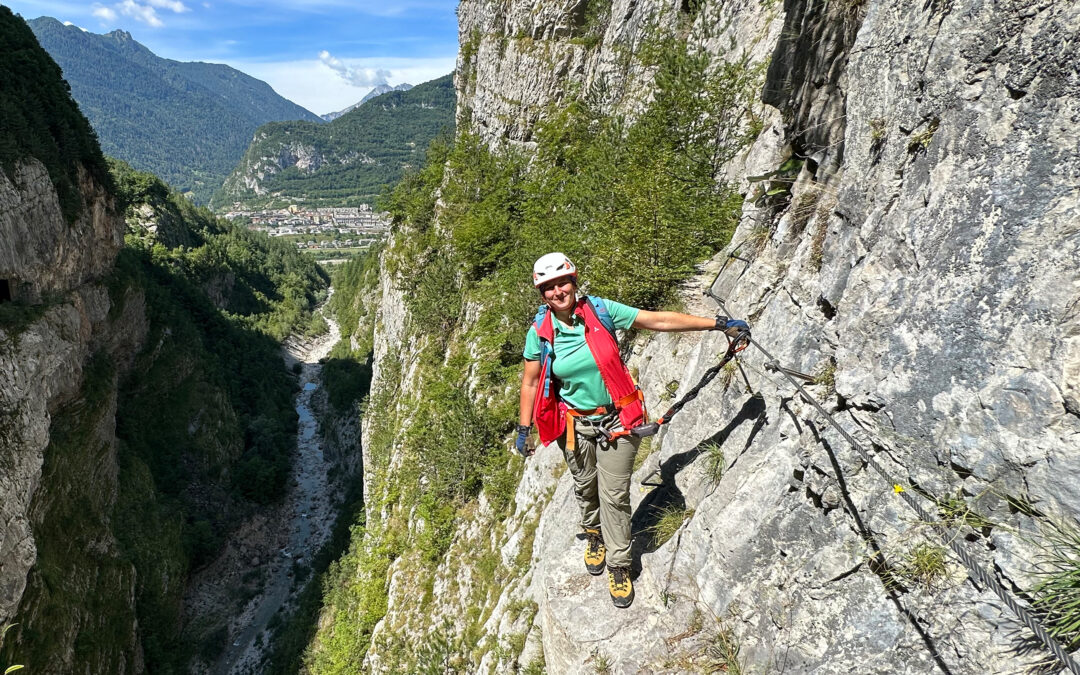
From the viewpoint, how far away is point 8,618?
14484 millimetres

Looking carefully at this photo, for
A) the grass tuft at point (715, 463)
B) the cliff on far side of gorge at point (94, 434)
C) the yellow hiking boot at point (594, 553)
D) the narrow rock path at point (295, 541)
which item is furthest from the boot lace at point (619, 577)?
the narrow rock path at point (295, 541)

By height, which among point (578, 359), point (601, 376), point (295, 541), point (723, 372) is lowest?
point (295, 541)

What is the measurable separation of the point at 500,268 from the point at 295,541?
3010cm

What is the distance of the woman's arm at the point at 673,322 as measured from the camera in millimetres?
4164

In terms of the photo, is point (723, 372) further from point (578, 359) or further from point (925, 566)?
point (925, 566)

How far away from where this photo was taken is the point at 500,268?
1691 centimetres

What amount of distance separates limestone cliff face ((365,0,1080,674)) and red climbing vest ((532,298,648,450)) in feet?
3.78

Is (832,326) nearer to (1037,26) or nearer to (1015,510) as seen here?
(1015,510)

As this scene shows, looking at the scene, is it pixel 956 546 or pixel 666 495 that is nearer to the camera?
pixel 956 546

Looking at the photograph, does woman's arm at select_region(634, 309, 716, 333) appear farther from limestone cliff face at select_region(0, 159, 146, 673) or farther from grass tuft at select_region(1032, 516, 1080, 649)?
limestone cliff face at select_region(0, 159, 146, 673)

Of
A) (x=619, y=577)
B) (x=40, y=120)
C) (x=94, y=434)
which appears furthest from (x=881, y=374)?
(x=40, y=120)

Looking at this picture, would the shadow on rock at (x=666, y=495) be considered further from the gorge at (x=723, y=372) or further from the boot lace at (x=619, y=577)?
the boot lace at (x=619, y=577)

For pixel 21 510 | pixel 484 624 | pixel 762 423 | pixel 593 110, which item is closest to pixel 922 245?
pixel 762 423

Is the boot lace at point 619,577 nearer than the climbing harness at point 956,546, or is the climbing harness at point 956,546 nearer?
the climbing harness at point 956,546
